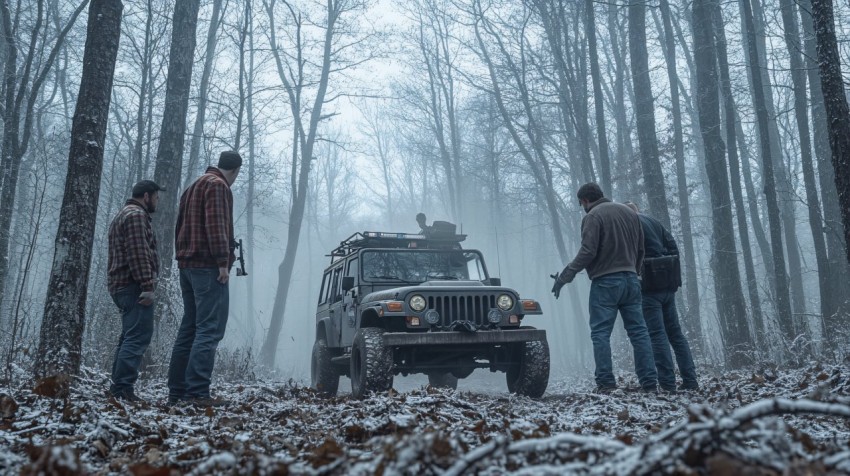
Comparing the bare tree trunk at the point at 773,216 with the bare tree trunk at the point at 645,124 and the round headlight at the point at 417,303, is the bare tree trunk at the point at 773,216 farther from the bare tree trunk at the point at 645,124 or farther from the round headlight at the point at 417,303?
the round headlight at the point at 417,303

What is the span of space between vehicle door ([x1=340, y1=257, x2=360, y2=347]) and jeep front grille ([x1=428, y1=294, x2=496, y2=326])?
4.06 feet

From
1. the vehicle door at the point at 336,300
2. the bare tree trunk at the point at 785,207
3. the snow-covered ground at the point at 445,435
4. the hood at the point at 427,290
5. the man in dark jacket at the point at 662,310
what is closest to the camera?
the snow-covered ground at the point at 445,435

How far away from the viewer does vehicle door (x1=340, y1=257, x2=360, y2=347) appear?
768cm

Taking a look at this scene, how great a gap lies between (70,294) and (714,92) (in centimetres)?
1126

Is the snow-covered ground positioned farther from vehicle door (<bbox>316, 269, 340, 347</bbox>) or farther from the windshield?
vehicle door (<bbox>316, 269, 340, 347</bbox>)

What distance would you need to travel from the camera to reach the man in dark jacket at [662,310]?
6547mm

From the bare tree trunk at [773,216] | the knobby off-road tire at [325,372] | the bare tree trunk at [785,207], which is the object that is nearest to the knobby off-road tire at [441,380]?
the knobby off-road tire at [325,372]

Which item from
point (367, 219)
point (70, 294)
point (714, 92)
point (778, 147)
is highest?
point (367, 219)

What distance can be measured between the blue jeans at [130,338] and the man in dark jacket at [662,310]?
5151mm

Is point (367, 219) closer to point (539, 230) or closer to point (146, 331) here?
point (539, 230)

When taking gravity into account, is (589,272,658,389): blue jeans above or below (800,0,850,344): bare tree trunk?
below

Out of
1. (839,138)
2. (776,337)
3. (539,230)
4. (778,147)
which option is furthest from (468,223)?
(839,138)

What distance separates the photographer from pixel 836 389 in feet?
15.7

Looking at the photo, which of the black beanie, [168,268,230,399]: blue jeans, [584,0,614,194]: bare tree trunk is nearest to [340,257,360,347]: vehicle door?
[168,268,230,399]: blue jeans
